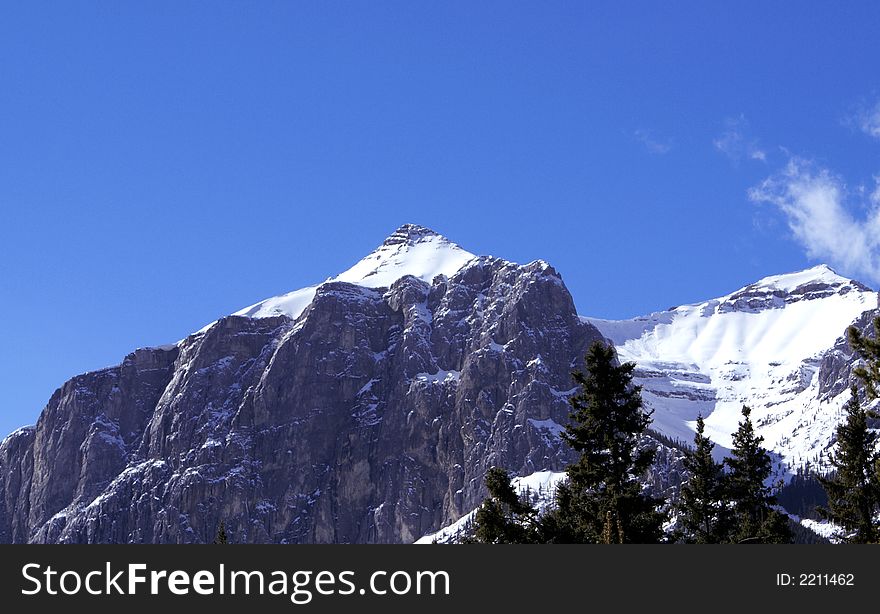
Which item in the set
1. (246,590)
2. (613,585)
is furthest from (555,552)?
(246,590)

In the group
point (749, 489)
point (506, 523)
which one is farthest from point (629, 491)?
point (749, 489)

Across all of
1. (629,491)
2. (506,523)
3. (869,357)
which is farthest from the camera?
(629,491)

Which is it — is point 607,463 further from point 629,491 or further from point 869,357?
point 869,357

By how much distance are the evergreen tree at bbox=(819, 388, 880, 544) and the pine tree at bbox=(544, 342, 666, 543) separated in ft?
37.0

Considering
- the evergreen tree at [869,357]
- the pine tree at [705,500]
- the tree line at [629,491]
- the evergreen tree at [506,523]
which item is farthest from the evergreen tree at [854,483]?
the evergreen tree at [506,523]

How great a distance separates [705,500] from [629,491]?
13356 mm

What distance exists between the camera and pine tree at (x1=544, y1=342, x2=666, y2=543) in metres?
48.6

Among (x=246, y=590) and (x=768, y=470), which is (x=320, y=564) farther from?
(x=768, y=470)

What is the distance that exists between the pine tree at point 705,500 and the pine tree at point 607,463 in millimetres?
10613

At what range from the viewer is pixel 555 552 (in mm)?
26266

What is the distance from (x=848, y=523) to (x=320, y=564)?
37989 mm

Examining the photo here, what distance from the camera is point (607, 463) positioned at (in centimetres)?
4997

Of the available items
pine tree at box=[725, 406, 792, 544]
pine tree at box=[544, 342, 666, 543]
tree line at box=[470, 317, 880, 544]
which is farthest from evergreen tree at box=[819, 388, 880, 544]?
pine tree at box=[544, 342, 666, 543]

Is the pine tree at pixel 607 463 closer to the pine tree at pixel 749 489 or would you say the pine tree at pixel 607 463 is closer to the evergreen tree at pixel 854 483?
the pine tree at pixel 749 489
